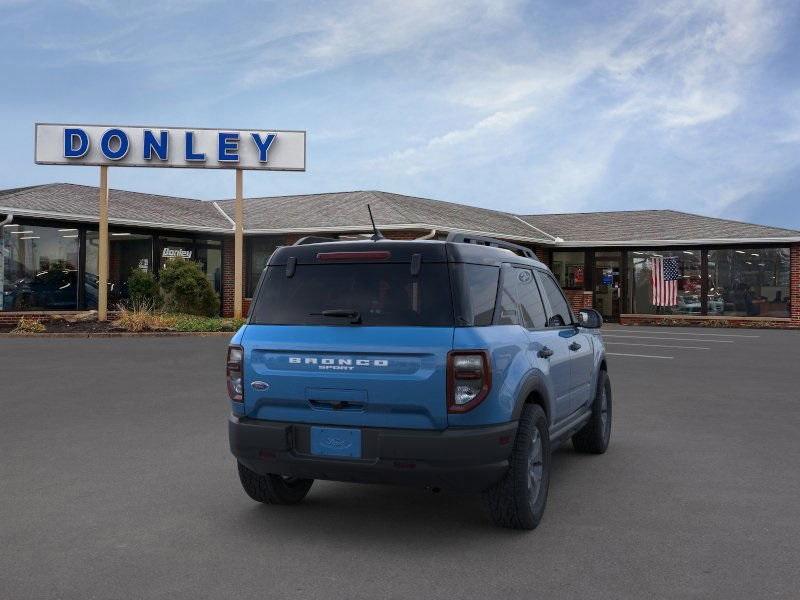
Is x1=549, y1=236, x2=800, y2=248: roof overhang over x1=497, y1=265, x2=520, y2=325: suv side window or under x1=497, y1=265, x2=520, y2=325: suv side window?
over

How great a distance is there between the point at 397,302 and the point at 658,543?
2.13 meters

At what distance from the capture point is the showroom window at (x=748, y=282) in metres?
27.7

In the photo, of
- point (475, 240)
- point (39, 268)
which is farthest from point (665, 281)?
point (475, 240)

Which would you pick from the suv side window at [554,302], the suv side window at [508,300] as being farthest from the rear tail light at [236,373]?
the suv side window at [554,302]

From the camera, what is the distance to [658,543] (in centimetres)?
472

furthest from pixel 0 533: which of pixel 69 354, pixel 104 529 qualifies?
pixel 69 354

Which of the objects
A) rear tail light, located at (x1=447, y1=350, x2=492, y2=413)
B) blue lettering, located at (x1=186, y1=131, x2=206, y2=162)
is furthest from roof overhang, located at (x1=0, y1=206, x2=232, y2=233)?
rear tail light, located at (x1=447, y1=350, x2=492, y2=413)

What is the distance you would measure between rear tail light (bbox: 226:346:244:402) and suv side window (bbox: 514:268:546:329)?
1879 millimetres

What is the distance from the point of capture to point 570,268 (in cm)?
3162

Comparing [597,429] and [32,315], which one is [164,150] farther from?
[597,429]

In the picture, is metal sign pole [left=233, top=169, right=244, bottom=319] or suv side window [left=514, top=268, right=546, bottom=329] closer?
suv side window [left=514, top=268, right=546, bottom=329]

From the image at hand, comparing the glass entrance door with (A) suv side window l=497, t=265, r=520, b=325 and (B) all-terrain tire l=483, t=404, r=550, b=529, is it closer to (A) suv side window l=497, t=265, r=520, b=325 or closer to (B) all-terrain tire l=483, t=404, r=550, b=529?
(A) suv side window l=497, t=265, r=520, b=325

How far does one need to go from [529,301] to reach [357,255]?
145cm

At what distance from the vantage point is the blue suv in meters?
4.50
